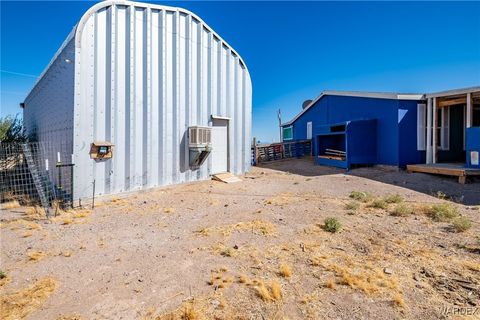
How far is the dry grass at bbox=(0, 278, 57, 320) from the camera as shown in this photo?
2.31 meters

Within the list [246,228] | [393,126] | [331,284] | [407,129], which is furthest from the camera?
[393,126]

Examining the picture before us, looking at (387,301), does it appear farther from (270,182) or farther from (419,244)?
(270,182)

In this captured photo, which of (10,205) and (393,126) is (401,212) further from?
(10,205)

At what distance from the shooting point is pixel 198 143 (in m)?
8.02

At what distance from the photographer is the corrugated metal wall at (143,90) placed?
19.6 feet

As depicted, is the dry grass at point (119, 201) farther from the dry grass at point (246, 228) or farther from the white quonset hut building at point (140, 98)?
the dry grass at point (246, 228)

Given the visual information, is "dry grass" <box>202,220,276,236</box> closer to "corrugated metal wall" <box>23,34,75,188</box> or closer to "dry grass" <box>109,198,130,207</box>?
"dry grass" <box>109,198,130,207</box>

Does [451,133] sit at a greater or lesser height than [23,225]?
greater

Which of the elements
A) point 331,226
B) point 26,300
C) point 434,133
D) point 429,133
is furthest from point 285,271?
point 429,133

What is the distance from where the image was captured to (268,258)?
3348 millimetres

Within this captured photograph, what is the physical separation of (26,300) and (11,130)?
52.4 feet

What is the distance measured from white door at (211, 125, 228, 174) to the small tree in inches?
446

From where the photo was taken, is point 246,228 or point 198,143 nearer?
point 246,228

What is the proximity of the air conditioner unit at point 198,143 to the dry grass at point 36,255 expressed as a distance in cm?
498
